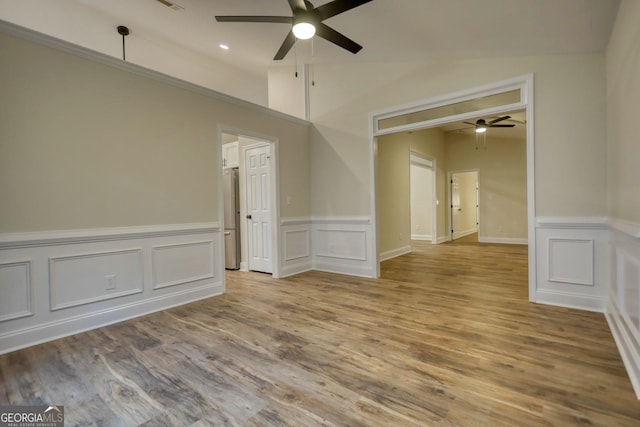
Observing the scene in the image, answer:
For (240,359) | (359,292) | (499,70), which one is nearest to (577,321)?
(359,292)

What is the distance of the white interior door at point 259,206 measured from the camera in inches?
187

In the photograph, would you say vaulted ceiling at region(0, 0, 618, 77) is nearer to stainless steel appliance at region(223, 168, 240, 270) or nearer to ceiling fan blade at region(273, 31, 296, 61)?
ceiling fan blade at region(273, 31, 296, 61)

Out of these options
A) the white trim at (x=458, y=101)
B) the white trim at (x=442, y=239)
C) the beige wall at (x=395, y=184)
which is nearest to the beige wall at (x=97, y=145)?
the white trim at (x=458, y=101)

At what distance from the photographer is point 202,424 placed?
147 cm

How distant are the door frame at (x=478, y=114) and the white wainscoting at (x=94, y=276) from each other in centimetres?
235

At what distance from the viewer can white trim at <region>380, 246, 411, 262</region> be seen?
5910mm

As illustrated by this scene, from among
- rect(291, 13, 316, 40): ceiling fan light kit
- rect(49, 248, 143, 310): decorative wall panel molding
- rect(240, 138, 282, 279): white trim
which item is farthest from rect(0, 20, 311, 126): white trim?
rect(49, 248, 143, 310): decorative wall panel molding

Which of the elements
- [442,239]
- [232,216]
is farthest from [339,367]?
[442,239]

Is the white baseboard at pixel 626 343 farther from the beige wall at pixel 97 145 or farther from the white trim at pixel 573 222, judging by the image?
the beige wall at pixel 97 145

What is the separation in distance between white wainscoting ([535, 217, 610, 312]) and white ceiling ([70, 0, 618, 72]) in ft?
5.66

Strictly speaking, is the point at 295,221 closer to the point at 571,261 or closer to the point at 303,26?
the point at 303,26

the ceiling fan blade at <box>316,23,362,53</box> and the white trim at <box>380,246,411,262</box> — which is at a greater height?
the ceiling fan blade at <box>316,23,362,53</box>

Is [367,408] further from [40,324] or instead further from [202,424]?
[40,324]

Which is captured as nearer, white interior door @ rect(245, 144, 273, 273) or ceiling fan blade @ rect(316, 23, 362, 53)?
ceiling fan blade @ rect(316, 23, 362, 53)
